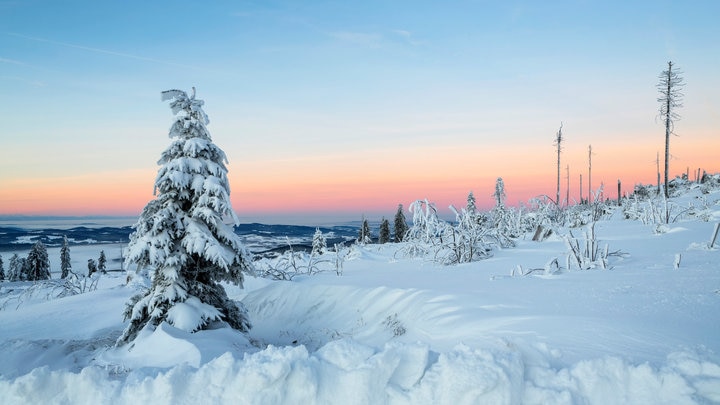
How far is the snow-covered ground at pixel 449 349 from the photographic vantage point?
8.57ft

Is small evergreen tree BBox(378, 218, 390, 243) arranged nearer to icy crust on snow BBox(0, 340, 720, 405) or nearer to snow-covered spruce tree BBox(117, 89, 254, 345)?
snow-covered spruce tree BBox(117, 89, 254, 345)

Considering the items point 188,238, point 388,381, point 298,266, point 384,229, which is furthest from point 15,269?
point 388,381

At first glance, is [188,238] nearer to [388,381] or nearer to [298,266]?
[388,381]

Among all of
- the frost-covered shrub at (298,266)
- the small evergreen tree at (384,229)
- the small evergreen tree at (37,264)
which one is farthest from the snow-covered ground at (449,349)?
the small evergreen tree at (384,229)

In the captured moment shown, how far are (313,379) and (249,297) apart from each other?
22.1 ft

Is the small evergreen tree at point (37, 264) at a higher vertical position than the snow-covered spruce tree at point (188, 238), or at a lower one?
lower

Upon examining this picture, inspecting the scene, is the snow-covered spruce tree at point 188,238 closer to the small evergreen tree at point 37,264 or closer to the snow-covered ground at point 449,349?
the snow-covered ground at point 449,349

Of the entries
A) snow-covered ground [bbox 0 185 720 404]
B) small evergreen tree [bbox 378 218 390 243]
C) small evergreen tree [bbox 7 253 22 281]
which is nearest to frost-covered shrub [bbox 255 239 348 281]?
snow-covered ground [bbox 0 185 720 404]

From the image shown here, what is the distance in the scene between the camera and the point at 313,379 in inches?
114

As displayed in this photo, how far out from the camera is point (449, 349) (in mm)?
3789

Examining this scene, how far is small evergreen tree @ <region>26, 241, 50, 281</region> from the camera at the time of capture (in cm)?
4131

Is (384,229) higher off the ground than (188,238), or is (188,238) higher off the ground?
(188,238)

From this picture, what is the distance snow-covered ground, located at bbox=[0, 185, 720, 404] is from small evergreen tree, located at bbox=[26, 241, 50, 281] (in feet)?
139

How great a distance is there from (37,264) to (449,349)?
5094 cm
